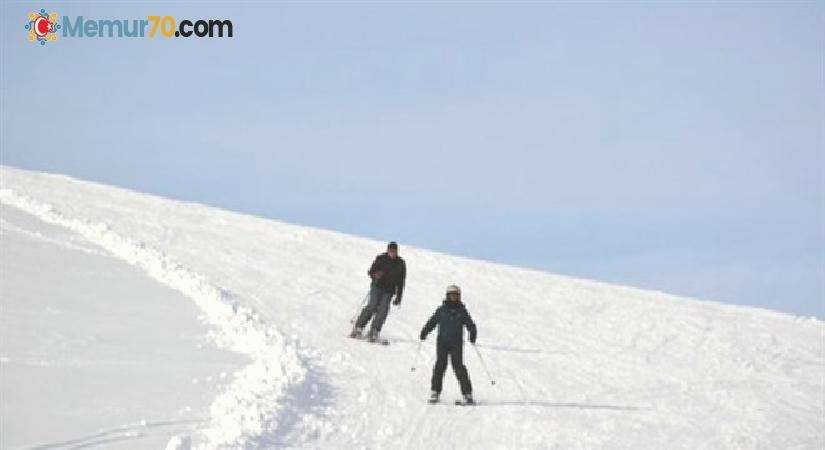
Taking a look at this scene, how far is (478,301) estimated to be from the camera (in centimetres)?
2423

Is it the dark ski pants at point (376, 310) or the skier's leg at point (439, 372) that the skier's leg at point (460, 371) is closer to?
the skier's leg at point (439, 372)

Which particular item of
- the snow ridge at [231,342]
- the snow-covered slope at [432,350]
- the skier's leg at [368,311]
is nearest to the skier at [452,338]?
the snow-covered slope at [432,350]

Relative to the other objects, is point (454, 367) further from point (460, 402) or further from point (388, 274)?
point (388, 274)

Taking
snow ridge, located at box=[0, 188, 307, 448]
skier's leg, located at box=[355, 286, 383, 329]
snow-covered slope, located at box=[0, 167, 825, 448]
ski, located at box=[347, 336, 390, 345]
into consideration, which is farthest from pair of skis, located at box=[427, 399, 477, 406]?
skier's leg, located at box=[355, 286, 383, 329]

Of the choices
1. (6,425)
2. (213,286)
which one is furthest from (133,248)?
(6,425)

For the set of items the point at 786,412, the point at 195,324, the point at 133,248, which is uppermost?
the point at 133,248

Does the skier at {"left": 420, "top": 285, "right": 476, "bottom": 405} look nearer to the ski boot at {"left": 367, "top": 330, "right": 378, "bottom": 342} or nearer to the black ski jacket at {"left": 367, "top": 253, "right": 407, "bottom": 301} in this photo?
the ski boot at {"left": 367, "top": 330, "right": 378, "bottom": 342}

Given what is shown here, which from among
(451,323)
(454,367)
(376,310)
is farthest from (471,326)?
(376,310)

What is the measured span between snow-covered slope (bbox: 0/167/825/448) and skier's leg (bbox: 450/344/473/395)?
1.09ft

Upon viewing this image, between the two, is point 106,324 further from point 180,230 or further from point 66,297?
point 180,230

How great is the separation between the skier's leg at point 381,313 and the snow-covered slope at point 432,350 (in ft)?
1.39

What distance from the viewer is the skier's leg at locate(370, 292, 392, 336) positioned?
17.8 metres

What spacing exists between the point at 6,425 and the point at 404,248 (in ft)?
68.6

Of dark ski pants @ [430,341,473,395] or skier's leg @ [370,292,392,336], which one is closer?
dark ski pants @ [430,341,473,395]
